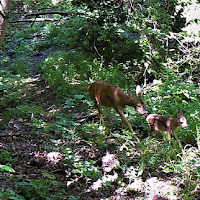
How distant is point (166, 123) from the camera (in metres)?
4.89

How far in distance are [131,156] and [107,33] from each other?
614cm

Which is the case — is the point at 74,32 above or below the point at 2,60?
above

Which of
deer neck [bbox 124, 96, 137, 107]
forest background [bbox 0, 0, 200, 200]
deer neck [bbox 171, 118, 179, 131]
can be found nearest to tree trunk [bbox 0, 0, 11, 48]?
forest background [bbox 0, 0, 200, 200]

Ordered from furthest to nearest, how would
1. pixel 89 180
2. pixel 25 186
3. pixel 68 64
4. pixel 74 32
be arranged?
pixel 74 32 → pixel 68 64 → pixel 89 180 → pixel 25 186

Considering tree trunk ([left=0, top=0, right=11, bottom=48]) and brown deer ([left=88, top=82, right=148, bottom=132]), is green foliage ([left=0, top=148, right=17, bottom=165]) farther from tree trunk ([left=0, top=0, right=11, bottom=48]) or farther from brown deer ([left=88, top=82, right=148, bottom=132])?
brown deer ([left=88, top=82, right=148, bottom=132])

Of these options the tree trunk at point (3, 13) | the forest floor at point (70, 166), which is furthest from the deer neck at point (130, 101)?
the tree trunk at point (3, 13)

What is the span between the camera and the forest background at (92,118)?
3916 mm

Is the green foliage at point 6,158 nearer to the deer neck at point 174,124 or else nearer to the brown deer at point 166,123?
the brown deer at point 166,123

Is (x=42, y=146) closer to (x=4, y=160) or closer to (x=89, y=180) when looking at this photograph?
(x=4, y=160)

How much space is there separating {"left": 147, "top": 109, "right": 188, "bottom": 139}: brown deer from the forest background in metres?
0.16

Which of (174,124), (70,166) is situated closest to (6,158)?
(70,166)

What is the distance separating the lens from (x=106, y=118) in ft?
20.5

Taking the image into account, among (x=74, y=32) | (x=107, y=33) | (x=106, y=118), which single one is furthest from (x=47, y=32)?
(x=106, y=118)

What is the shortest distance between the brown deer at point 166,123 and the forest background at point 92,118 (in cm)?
16
